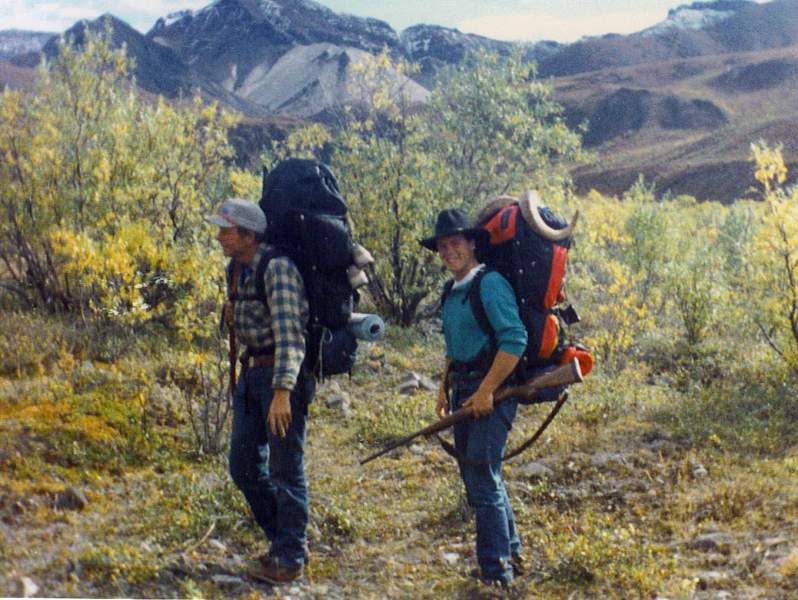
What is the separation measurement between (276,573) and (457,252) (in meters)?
1.80

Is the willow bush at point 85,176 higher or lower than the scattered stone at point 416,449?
higher

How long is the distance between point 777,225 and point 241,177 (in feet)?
21.8

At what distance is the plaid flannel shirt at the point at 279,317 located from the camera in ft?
10.8

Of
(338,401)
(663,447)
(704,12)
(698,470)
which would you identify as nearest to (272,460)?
(698,470)

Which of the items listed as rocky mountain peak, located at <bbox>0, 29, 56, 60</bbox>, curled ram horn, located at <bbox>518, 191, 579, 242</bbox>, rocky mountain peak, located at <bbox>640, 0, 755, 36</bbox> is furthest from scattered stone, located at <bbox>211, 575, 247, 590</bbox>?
rocky mountain peak, located at <bbox>640, 0, 755, 36</bbox>

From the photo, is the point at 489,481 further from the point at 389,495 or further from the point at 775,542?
the point at 389,495

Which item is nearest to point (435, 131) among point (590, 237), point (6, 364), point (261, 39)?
point (590, 237)

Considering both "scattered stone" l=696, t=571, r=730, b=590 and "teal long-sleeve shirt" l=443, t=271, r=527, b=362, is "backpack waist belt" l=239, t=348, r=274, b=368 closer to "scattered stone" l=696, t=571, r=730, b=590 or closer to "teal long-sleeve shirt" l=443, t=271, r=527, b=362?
"teal long-sleeve shirt" l=443, t=271, r=527, b=362

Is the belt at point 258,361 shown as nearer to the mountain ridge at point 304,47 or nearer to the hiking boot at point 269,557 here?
the hiking boot at point 269,557

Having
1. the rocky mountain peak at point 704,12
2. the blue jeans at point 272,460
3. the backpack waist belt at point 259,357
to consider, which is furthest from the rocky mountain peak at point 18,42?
the rocky mountain peak at point 704,12

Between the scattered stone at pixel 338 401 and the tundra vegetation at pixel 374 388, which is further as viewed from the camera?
the scattered stone at pixel 338 401

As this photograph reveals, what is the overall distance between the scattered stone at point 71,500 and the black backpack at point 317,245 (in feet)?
6.74

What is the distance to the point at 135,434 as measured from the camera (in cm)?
568

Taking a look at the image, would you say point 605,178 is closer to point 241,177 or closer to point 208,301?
point 241,177
